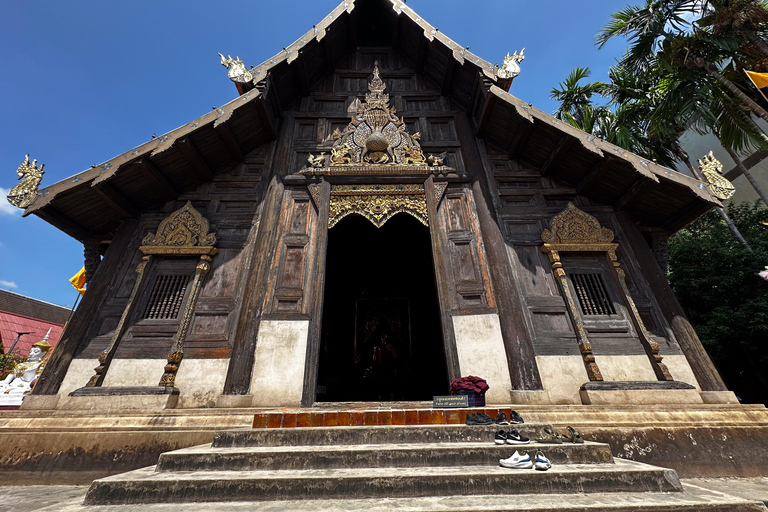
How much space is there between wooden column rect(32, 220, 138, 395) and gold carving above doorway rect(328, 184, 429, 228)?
11.5ft

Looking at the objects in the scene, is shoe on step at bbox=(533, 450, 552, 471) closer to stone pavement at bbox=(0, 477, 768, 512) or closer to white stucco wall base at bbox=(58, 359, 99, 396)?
stone pavement at bbox=(0, 477, 768, 512)

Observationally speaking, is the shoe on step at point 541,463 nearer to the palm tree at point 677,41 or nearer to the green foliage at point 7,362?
the palm tree at point 677,41

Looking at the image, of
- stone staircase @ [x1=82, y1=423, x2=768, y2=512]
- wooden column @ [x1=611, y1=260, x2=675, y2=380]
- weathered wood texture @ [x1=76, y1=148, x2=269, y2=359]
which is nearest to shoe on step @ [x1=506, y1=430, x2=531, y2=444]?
stone staircase @ [x1=82, y1=423, x2=768, y2=512]

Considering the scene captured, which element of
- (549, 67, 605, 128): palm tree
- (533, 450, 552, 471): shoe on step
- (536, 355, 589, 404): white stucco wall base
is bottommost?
(533, 450, 552, 471): shoe on step

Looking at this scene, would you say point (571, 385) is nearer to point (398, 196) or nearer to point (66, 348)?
point (398, 196)

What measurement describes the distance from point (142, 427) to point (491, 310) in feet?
15.6

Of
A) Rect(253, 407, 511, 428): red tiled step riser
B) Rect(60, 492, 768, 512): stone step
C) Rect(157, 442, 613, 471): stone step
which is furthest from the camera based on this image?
Rect(253, 407, 511, 428): red tiled step riser

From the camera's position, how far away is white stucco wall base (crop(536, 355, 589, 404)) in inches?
185

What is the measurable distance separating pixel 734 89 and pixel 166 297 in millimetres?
14944

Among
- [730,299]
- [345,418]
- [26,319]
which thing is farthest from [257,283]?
[26,319]

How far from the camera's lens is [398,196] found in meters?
6.46

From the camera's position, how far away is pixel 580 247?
5715 mm

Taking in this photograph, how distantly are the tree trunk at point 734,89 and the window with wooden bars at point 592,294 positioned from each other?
7994 millimetres

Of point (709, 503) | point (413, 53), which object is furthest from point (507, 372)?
point (413, 53)
